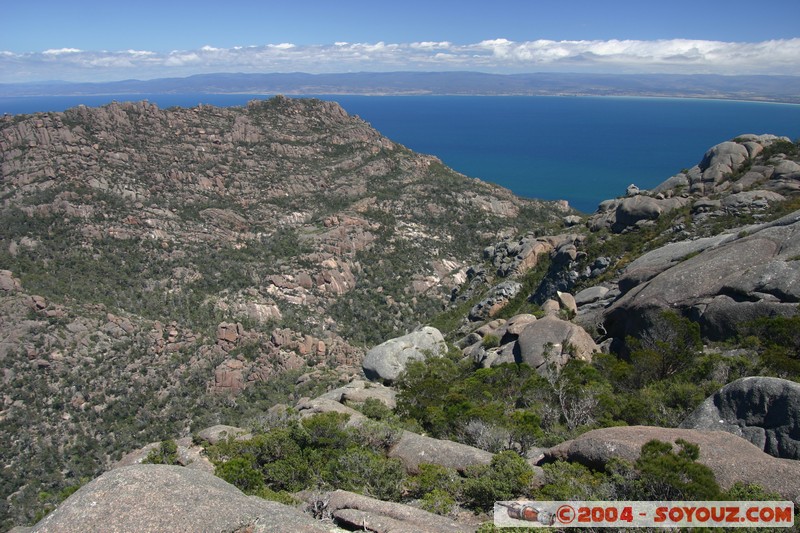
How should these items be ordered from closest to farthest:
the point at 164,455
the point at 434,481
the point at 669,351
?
the point at 434,481 → the point at 164,455 → the point at 669,351

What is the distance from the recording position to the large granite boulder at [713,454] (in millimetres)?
10109

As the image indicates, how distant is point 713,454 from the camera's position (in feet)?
36.3

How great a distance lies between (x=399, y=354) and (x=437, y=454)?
58.6 ft

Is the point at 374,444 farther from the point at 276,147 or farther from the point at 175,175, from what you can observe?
the point at 276,147

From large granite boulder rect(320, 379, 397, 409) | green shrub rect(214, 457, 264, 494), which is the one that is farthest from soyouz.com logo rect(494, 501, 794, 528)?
large granite boulder rect(320, 379, 397, 409)

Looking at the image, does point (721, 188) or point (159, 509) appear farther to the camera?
point (721, 188)

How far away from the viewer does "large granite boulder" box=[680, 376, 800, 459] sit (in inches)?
482

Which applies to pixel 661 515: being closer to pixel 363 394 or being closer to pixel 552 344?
pixel 552 344

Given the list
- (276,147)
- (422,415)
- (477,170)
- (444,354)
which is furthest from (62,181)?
(477,170)

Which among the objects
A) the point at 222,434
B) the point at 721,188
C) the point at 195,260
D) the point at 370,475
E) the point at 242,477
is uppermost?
the point at 721,188

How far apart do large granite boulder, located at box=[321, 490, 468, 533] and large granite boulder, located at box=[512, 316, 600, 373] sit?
46.4ft

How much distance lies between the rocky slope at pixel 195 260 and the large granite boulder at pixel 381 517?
18149 millimetres

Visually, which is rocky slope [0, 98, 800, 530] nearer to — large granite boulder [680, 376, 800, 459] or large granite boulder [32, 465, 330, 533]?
large granite boulder [680, 376, 800, 459]

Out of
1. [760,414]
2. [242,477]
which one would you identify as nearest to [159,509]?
[242,477]
